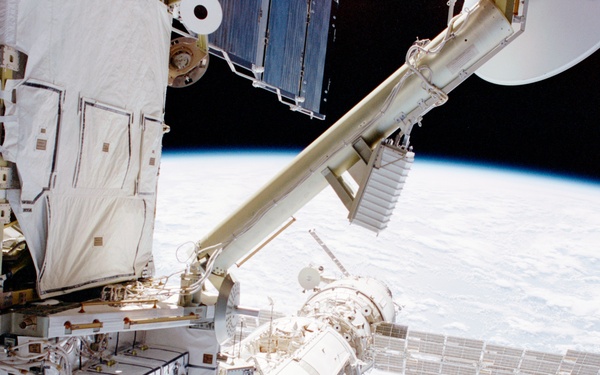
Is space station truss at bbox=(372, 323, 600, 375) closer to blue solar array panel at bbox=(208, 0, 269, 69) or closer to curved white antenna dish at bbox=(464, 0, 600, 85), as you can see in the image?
curved white antenna dish at bbox=(464, 0, 600, 85)

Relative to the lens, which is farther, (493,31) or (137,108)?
(493,31)

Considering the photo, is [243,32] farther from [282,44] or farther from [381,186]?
[381,186]

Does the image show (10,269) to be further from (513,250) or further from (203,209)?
(513,250)

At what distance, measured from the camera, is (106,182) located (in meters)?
3.66

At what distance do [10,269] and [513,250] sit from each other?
34517mm

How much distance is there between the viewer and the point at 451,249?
105ft

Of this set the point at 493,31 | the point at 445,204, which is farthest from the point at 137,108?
the point at 445,204

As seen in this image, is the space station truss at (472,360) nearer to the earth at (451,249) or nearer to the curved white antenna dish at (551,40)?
the curved white antenna dish at (551,40)

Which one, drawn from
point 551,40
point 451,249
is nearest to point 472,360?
point 551,40

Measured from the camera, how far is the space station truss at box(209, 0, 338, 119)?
4457mm

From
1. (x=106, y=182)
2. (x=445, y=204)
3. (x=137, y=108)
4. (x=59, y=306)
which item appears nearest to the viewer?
(x=59, y=306)

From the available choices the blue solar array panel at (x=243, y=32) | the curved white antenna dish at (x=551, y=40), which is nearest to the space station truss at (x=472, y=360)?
the curved white antenna dish at (x=551, y=40)

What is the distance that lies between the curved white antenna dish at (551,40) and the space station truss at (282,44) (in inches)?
74.2

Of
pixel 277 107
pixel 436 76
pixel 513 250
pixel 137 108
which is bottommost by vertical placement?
pixel 513 250
